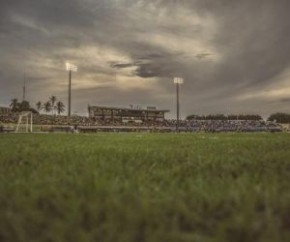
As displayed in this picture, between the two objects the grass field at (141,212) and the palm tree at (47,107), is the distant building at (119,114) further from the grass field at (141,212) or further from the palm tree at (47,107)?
the grass field at (141,212)

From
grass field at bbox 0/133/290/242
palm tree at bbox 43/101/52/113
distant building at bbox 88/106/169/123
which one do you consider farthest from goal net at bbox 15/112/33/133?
palm tree at bbox 43/101/52/113

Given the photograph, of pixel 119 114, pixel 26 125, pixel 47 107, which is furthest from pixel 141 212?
pixel 47 107

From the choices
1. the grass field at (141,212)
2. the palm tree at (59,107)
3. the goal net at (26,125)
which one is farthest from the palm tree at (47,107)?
the grass field at (141,212)

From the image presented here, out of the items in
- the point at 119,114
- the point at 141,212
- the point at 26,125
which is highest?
the point at 119,114

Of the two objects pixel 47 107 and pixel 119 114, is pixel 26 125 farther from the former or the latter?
pixel 47 107

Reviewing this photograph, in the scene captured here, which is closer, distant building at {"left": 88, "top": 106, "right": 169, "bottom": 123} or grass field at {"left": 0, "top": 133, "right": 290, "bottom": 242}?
grass field at {"left": 0, "top": 133, "right": 290, "bottom": 242}

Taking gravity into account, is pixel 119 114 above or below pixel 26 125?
above

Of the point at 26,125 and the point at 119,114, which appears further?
the point at 119,114

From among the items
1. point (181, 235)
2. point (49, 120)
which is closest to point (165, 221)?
point (181, 235)

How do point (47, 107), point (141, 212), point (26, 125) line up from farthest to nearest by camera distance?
1. point (47, 107)
2. point (26, 125)
3. point (141, 212)

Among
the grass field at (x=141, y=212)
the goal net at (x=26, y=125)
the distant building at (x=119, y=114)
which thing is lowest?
the grass field at (x=141, y=212)

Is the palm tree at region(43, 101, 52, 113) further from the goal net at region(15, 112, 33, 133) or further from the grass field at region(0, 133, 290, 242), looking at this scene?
the grass field at region(0, 133, 290, 242)

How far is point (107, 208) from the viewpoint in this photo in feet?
10.7

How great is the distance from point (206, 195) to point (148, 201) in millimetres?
633
